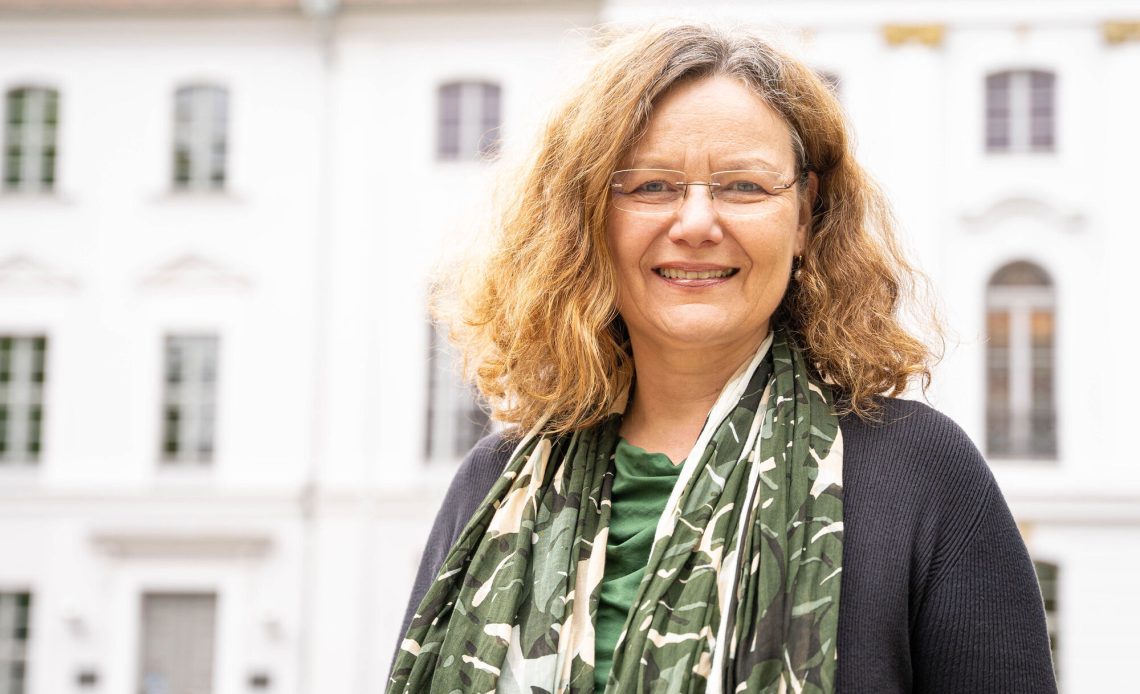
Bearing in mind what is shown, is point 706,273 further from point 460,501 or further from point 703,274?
point 460,501

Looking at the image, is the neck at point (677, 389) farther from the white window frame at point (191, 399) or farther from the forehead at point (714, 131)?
the white window frame at point (191, 399)

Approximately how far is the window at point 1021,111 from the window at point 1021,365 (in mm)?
1470

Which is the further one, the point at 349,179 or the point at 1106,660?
the point at 349,179

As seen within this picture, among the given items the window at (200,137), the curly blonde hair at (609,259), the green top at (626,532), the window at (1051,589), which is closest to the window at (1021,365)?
the window at (1051,589)

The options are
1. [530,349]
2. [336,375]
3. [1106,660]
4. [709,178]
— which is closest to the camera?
[709,178]

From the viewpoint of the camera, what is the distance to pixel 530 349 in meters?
Result: 2.02

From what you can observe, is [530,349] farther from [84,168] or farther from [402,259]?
[84,168]

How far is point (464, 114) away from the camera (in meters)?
16.2

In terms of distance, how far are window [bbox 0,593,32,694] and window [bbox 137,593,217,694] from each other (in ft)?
4.86

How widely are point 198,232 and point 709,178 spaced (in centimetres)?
1533

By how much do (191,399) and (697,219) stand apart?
15.3 meters

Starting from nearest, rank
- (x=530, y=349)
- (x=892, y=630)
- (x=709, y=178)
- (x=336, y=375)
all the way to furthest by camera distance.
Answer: (x=892, y=630) → (x=709, y=178) → (x=530, y=349) → (x=336, y=375)

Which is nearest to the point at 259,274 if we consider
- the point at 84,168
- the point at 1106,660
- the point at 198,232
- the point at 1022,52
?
the point at 198,232

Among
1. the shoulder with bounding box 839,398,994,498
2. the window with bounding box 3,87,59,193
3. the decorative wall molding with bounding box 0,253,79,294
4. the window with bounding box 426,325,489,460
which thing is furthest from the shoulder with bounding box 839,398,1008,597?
the window with bounding box 3,87,59,193
